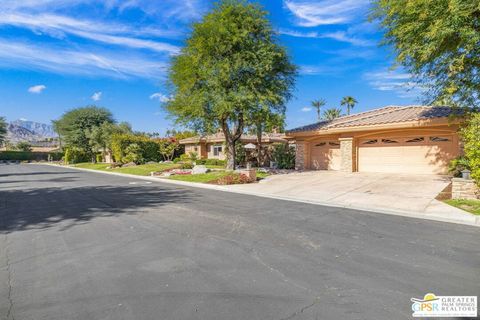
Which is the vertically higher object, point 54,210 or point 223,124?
point 223,124

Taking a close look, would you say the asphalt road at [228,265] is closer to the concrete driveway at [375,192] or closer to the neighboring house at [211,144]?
the concrete driveway at [375,192]

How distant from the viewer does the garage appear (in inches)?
856

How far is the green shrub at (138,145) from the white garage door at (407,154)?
27120 millimetres

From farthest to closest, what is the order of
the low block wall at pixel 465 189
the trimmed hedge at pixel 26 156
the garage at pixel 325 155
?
the trimmed hedge at pixel 26 156
the garage at pixel 325 155
the low block wall at pixel 465 189

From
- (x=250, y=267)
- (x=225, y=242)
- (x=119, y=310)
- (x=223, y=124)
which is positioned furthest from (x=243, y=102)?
(x=119, y=310)

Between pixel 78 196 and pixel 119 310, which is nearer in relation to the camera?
pixel 119 310

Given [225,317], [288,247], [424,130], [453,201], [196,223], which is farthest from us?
[424,130]

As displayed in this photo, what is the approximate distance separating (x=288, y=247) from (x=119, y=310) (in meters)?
3.28

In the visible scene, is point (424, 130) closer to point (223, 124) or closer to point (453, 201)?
point (453, 201)

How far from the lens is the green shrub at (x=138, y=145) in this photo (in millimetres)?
35062

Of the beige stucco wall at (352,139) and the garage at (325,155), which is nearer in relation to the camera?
the beige stucco wall at (352,139)

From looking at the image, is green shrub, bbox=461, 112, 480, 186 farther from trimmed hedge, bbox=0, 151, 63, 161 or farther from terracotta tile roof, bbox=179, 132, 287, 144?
trimmed hedge, bbox=0, 151, 63, 161

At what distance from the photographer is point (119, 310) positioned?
132 inches

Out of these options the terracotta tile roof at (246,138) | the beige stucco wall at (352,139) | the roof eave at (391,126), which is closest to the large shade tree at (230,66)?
the roof eave at (391,126)
